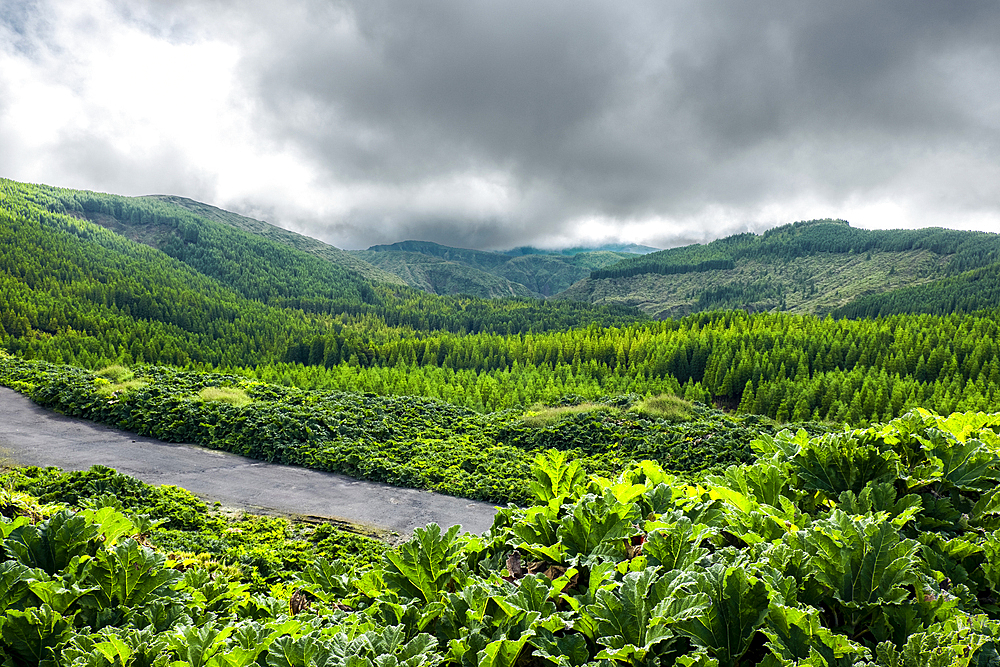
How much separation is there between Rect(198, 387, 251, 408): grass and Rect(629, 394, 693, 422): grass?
55.7 ft

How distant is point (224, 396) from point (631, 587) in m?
21.4

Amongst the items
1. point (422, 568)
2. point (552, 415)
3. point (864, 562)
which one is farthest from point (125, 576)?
point (552, 415)

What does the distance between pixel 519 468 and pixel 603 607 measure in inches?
609

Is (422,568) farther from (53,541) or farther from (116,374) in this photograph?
(116,374)

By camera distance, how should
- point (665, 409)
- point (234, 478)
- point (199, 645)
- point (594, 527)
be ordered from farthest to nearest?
point (665, 409), point (234, 478), point (594, 527), point (199, 645)

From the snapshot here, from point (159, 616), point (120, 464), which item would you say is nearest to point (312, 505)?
point (120, 464)

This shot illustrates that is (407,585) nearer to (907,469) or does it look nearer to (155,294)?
(907,469)

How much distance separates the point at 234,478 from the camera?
14375 millimetres

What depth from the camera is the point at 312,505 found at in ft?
42.9

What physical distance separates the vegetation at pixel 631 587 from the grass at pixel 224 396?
18.3m

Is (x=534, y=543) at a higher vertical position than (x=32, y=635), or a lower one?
higher

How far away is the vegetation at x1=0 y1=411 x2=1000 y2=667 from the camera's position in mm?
1780

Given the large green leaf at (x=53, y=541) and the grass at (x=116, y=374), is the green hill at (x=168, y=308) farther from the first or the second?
the large green leaf at (x=53, y=541)

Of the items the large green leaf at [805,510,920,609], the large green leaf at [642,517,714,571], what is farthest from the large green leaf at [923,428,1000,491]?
the large green leaf at [642,517,714,571]
